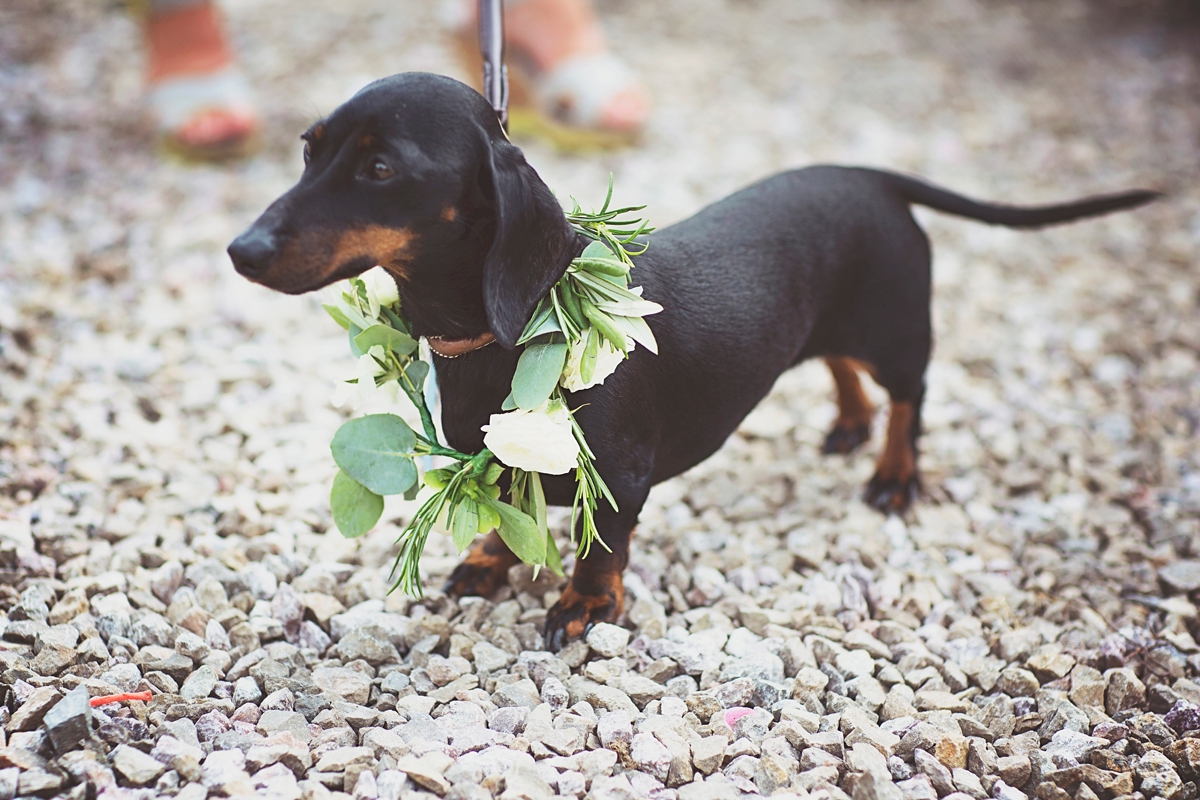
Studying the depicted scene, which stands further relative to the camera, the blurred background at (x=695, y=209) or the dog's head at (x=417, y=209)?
the blurred background at (x=695, y=209)

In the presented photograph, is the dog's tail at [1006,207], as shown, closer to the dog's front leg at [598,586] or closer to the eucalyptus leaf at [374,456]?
the dog's front leg at [598,586]

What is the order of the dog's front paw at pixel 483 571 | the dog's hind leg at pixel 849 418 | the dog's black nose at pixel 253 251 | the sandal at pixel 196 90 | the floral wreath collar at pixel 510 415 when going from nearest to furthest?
the dog's black nose at pixel 253 251 < the floral wreath collar at pixel 510 415 < the dog's front paw at pixel 483 571 < the dog's hind leg at pixel 849 418 < the sandal at pixel 196 90

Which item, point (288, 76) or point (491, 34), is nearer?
point (491, 34)

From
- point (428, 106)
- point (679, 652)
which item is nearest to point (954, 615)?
point (679, 652)

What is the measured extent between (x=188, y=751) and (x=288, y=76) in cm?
461

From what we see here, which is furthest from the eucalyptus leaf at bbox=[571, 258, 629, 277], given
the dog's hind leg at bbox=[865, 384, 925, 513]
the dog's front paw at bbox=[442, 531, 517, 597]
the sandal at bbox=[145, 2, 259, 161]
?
the sandal at bbox=[145, 2, 259, 161]

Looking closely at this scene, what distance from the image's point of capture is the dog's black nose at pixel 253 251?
178cm

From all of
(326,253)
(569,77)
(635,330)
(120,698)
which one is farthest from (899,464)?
(569,77)

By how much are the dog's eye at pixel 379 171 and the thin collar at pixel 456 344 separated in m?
0.41

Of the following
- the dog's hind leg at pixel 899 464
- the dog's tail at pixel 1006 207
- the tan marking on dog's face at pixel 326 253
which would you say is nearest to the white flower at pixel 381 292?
the tan marking on dog's face at pixel 326 253

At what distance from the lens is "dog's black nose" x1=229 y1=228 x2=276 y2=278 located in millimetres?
1781

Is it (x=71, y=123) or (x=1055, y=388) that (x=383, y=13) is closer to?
(x=71, y=123)

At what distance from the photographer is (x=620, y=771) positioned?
2045 millimetres

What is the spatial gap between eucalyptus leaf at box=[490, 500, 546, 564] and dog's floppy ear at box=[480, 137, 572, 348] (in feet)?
1.28
